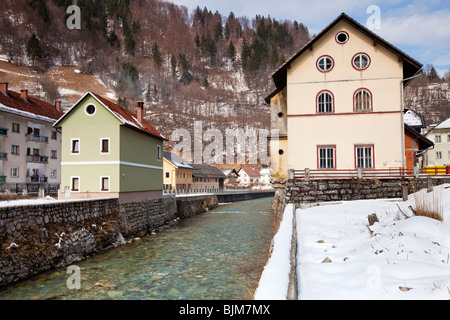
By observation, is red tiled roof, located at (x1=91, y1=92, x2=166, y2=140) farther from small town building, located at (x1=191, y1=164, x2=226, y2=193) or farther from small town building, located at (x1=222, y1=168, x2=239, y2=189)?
small town building, located at (x1=222, y1=168, x2=239, y2=189)

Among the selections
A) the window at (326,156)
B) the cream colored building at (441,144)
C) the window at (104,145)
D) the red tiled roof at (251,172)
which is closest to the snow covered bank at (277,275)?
the window at (326,156)

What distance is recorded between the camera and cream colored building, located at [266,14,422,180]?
77.4 ft

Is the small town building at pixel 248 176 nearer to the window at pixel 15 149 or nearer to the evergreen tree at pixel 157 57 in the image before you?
→ the window at pixel 15 149

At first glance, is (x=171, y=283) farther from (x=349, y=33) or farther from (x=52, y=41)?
(x=52, y=41)

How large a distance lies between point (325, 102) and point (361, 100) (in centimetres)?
268

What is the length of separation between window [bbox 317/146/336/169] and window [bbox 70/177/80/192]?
59.3 ft

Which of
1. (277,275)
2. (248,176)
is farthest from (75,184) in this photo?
(248,176)

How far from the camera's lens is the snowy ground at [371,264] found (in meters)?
5.55

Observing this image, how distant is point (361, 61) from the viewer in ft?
79.3

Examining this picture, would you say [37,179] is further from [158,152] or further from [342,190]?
[342,190]
